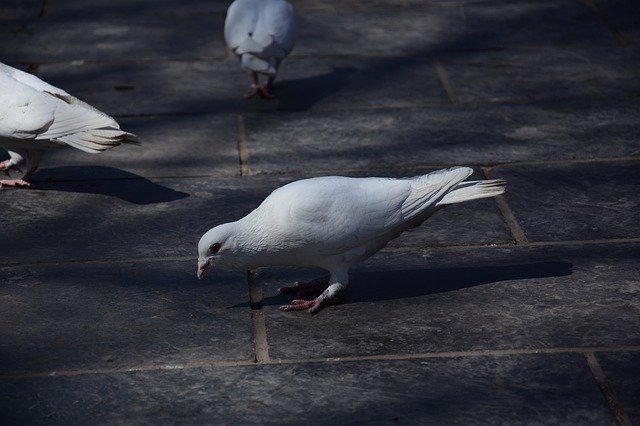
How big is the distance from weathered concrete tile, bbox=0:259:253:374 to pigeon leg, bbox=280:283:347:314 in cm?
21

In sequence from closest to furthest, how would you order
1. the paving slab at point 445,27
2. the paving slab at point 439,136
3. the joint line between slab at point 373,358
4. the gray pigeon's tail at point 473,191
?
the joint line between slab at point 373,358
the gray pigeon's tail at point 473,191
the paving slab at point 439,136
the paving slab at point 445,27

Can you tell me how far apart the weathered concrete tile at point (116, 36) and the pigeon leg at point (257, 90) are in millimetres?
898

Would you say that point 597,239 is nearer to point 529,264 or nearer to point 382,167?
point 529,264

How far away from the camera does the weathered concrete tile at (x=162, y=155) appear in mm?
6273

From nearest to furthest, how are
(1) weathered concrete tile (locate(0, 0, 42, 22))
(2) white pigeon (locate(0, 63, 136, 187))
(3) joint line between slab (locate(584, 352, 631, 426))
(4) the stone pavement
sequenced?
(3) joint line between slab (locate(584, 352, 631, 426)), (4) the stone pavement, (2) white pigeon (locate(0, 63, 136, 187)), (1) weathered concrete tile (locate(0, 0, 42, 22))

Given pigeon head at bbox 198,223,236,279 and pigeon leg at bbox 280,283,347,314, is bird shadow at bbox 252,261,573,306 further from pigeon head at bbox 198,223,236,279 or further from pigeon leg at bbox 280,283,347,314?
pigeon head at bbox 198,223,236,279

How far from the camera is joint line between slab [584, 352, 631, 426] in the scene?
377cm

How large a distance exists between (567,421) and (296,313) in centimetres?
136

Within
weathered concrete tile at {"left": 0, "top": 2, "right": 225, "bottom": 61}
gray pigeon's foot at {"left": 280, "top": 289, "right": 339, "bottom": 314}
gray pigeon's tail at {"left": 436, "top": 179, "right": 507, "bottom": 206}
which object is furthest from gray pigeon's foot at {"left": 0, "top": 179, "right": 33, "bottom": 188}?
gray pigeon's tail at {"left": 436, "top": 179, "right": 507, "bottom": 206}

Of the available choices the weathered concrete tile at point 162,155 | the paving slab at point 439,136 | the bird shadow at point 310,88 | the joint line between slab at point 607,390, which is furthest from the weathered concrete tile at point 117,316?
the bird shadow at point 310,88

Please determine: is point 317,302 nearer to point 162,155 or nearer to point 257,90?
point 162,155

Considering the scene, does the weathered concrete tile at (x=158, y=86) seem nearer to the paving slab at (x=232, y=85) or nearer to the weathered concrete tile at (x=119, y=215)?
the paving slab at (x=232, y=85)

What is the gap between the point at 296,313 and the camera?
4.66 meters

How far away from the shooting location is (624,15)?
906 centimetres
